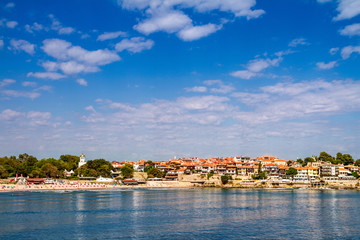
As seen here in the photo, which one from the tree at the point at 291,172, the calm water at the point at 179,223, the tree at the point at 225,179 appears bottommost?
the tree at the point at 225,179

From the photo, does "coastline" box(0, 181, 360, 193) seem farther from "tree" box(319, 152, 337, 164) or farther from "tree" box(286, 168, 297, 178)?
"tree" box(319, 152, 337, 164)

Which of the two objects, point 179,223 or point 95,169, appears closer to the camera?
point 179,223

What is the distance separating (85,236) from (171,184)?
84.5 m

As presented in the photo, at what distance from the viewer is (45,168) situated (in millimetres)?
106875

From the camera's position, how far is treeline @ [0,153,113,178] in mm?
106688

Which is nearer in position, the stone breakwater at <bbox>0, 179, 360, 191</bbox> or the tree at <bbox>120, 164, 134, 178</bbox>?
the stone breakwater at <bbox>0, 179, 360, 191</bbox>

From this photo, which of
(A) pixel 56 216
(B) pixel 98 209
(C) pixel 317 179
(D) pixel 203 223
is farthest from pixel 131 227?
(C) pixel 317 179

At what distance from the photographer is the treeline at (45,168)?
106688mm

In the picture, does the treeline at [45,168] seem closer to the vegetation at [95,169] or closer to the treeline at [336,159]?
the vegetation at [95,169]

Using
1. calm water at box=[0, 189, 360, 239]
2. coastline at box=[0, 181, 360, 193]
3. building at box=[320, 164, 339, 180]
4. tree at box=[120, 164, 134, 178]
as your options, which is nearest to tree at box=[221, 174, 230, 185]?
coastline at box=[0, 181, 360, 193]

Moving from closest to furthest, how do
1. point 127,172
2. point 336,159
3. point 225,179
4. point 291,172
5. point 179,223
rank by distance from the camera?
1. point 179,223
2. point 225,179
3. point 291,172
4. point 127,172
5. point 336,159

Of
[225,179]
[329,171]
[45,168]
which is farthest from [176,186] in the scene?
[329,171]

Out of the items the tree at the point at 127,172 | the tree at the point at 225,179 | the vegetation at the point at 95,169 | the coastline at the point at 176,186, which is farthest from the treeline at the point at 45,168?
the tree at the point at 225,179

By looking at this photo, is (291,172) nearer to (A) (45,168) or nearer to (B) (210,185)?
(B) (210,185)
